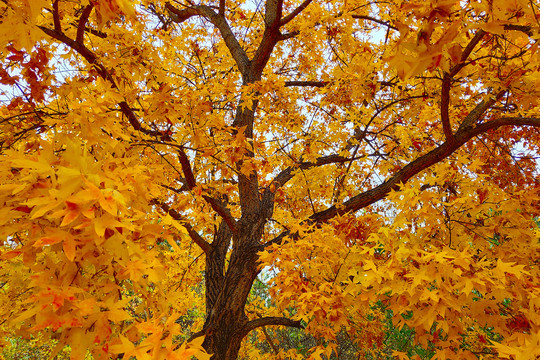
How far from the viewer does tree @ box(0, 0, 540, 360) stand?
4.04 ft

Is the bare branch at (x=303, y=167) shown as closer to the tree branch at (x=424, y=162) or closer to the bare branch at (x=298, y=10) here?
the tree branch at (x=424, y=162)

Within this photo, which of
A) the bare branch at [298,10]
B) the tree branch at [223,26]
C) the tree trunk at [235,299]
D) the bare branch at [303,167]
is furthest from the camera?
the tree branch at [223,26]

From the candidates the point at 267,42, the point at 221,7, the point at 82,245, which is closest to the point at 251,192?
the point at 267,42

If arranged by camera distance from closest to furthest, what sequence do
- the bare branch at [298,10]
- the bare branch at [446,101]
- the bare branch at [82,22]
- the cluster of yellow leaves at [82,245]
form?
the cluster of yellow leaves at [82,245] < the bare branch at [82,22] < the bare branch at [446,101] < the bare branch at [298,10]

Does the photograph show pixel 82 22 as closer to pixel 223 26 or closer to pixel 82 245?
pixel 82 245

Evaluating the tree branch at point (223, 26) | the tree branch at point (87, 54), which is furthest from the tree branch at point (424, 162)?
the tree branch at point (223, 26)

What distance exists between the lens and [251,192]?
4.44 metres

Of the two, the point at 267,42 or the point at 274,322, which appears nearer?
the point at 274,322

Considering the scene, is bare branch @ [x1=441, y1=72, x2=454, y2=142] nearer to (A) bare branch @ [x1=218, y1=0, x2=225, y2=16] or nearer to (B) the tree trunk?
(B) the tree trunk

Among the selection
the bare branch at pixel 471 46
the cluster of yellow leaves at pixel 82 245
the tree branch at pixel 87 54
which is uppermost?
the bare branch at pixel 471 46

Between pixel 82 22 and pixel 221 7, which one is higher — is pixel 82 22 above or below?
below

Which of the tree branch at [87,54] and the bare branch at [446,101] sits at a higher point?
the bare branch at [446,101]

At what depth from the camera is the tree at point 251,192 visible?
123cm

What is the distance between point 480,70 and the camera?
108 inches
